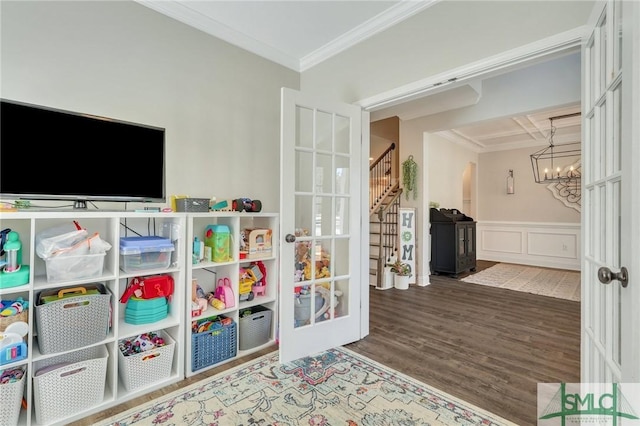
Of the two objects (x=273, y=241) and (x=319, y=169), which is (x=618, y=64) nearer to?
(x=319, y=169)

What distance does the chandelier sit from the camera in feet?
19.3

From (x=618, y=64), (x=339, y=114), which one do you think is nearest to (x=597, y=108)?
(x=618, y=64)

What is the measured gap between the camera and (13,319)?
5.10 feet

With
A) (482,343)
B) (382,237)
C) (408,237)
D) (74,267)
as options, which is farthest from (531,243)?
(74,267)

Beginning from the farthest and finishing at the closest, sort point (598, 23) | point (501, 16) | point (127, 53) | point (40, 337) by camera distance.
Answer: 1. point (127, 53)
2. point (501, 16)
3. point (40, 337)
4. point (598, 23)

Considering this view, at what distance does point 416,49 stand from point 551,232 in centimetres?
579

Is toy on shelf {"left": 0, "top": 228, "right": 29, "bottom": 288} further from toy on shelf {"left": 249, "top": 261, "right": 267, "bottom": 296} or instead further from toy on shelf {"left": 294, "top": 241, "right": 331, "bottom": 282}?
toy on shelf {"left": 294, "top": 241, "right": 331, "bottom": 282}

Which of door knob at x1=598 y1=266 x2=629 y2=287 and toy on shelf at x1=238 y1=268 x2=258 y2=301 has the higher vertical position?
door knob at x1=598 y1=266 x2=629 y2=287

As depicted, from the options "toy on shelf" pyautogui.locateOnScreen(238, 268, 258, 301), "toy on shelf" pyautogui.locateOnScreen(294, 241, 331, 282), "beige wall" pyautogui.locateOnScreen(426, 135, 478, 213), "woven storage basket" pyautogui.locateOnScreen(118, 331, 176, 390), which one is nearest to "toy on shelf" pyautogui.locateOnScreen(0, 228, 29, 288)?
"woven storage basket" pyautogui.locateOnScreen(118, 331, 176, 390)

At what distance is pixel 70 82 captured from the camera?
197 cm

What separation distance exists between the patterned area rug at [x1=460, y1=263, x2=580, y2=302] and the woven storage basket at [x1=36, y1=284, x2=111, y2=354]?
4.89 meters

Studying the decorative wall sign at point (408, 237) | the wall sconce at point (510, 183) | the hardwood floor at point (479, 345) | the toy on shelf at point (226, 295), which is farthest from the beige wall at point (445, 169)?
the toy on shelf at point (226, 295)

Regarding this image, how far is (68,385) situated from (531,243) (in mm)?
7549

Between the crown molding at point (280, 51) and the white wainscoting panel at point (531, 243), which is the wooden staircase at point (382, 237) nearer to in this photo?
the crown molding at point (280, 51)
